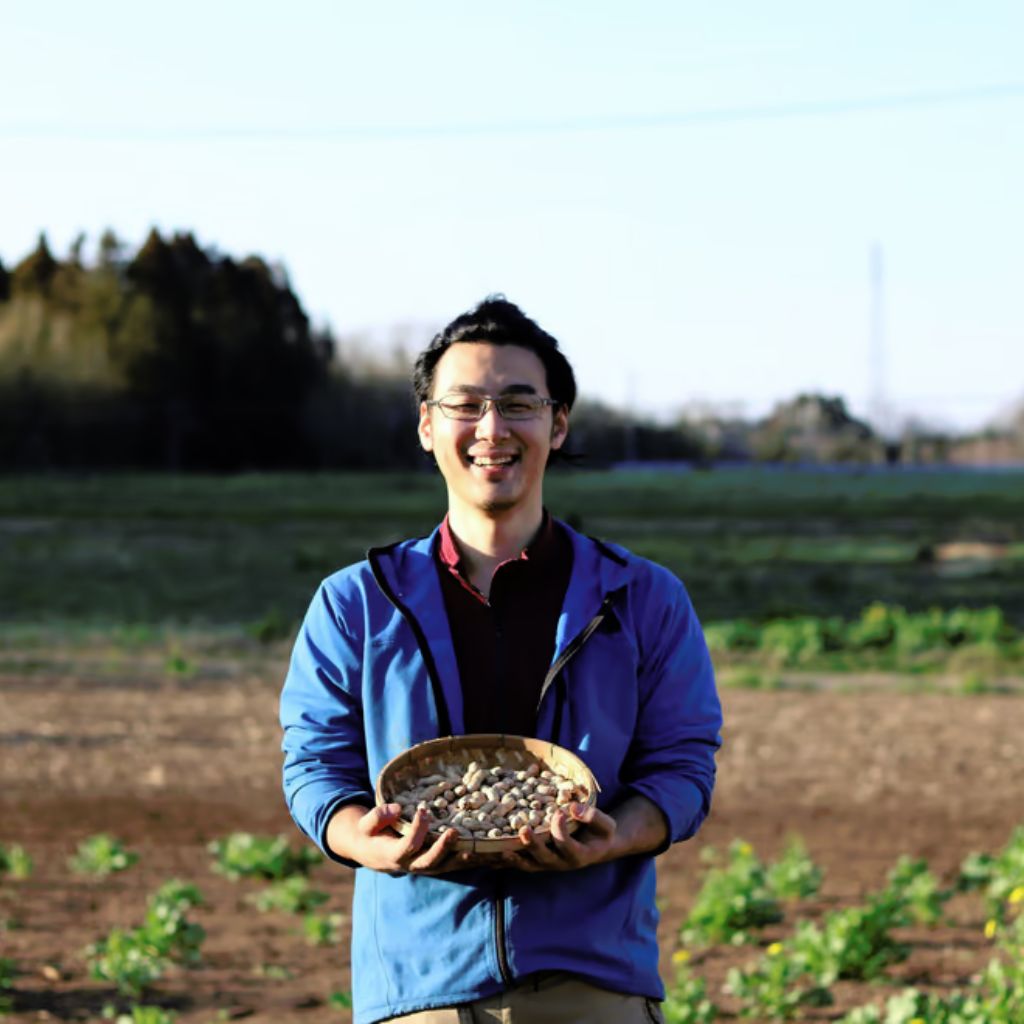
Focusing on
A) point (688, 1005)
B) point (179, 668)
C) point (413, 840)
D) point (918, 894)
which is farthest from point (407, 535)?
point (413, 840)

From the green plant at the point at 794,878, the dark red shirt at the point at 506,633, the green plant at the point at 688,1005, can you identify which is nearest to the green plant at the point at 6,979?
the green plant at the point at 688,1005

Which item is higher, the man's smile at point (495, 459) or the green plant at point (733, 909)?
the man's smile at point (495, 459)

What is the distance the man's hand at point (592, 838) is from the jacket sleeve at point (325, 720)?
335 millimetres

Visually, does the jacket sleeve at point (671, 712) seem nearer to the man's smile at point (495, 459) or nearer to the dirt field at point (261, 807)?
the man's smile at point (495, 459)

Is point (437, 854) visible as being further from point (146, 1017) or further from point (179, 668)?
point (179, 668)

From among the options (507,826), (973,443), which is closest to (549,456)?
(507,826)

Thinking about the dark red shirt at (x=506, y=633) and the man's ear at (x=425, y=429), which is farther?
the man's ear at (x=425, y=429)

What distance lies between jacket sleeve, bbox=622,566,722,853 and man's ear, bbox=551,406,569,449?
0.30 m

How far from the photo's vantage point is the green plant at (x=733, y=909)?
20.7ft

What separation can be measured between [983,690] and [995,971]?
26.3 ft


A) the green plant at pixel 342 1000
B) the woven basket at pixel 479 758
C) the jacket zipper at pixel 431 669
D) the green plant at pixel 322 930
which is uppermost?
the jacket zipper at pixel 431 669

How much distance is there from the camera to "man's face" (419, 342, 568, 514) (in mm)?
2822

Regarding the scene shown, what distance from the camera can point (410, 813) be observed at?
2.64 metres

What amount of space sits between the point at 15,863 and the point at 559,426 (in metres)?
4.87
